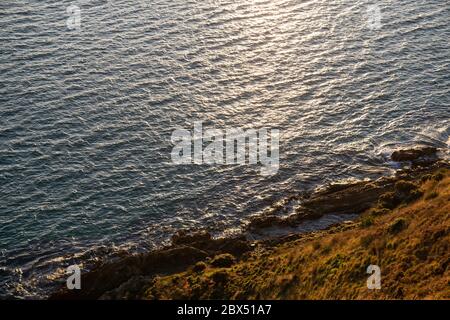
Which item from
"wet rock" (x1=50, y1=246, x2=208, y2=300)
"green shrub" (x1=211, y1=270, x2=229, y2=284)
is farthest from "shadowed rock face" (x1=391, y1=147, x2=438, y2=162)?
"green shrub" (x1=211, y1=270, x2=229, y2=284)

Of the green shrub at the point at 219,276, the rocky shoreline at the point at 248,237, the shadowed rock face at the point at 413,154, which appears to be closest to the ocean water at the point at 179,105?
the shadowed rock face at the point at 413,154

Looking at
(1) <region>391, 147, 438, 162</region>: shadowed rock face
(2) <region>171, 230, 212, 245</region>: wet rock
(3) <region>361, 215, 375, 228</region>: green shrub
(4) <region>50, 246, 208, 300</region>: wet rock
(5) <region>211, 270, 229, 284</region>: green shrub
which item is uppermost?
(1) <region>391, 147, 438, 162</region>: shadowed rock face

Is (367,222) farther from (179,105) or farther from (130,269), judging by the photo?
(179,105)

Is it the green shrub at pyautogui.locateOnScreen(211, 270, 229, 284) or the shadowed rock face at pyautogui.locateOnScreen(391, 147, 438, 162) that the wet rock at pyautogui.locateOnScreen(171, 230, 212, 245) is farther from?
the shadowed rock face at pyautogui.locateOnScreen(391, 147, 438, 162)

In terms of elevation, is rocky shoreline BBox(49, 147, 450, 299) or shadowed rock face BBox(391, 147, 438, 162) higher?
shadowed rock face BBox(391, 147, 438, 162)

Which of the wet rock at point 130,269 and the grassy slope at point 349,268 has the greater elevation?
the grassy slope at point 349,268

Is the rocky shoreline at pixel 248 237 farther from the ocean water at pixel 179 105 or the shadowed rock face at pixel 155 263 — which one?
the ocean water at pixel 179 105
